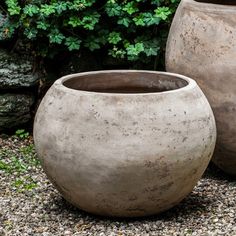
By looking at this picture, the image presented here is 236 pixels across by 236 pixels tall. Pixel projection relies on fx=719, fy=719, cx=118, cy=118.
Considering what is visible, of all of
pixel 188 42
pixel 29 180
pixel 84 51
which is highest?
pixel 188 42

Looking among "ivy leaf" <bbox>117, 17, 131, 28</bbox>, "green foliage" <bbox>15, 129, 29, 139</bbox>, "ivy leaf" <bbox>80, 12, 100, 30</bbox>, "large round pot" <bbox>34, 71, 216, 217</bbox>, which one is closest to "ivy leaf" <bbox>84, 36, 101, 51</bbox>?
"ivy leaf" <bbox>80, 12, 100, 30</bbox>

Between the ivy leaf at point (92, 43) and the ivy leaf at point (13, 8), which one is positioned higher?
the ivy leaf at point (13, 8)

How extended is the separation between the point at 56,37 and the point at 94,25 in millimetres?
282

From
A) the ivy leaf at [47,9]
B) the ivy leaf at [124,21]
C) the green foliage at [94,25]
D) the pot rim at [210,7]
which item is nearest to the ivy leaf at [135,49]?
the green foliage at [94,25]

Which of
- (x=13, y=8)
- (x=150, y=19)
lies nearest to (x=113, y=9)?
(x=150, y=19)

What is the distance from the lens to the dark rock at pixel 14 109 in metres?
5.06

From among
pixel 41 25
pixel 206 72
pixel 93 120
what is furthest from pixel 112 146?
pixel 41 25

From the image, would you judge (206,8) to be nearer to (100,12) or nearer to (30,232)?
(100,12)

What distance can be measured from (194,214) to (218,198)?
286 millimetres

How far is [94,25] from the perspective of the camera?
496 centimetres

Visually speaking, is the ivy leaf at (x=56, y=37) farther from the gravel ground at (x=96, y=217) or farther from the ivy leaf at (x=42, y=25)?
the gravel ground at (x=96, y=217)

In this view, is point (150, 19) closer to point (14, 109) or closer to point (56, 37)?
point (56, 37)

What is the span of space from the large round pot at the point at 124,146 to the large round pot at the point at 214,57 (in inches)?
15.8

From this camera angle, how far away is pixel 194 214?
3703 millimetres
